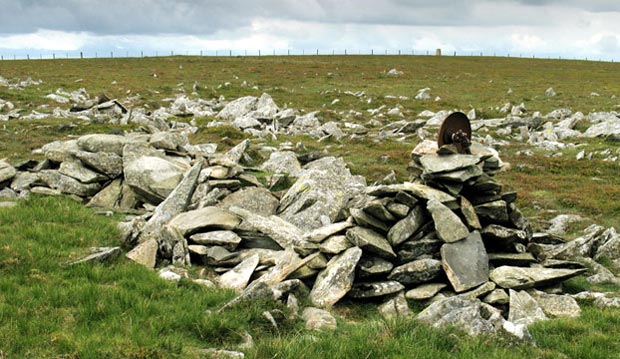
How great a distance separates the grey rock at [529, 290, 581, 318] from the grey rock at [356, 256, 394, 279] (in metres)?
2.68

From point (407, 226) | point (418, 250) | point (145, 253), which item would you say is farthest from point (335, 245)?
point (145, 253)

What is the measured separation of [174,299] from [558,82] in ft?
215

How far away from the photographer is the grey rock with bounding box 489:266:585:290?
10062 mm

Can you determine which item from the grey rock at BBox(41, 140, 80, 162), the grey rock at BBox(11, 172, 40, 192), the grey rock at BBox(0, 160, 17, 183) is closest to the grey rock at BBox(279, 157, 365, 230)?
the grey rock at BBox(41, 140, 80, 162)

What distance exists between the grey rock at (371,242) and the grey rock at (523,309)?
2.29 m

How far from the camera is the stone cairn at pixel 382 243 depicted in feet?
31.6

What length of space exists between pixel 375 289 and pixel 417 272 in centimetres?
91

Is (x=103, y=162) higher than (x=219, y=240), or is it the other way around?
(x=103, y=162)

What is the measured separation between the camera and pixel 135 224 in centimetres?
1241

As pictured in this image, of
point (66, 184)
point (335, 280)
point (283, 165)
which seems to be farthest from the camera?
point (283, 165)

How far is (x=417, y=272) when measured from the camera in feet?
33.6

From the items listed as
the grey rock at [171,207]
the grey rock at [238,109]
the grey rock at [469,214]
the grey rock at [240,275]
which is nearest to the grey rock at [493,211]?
the grey rock at [469,214]

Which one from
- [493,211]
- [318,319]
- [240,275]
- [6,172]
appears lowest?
[240,275]

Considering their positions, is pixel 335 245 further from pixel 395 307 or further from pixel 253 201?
pixel 253 201
